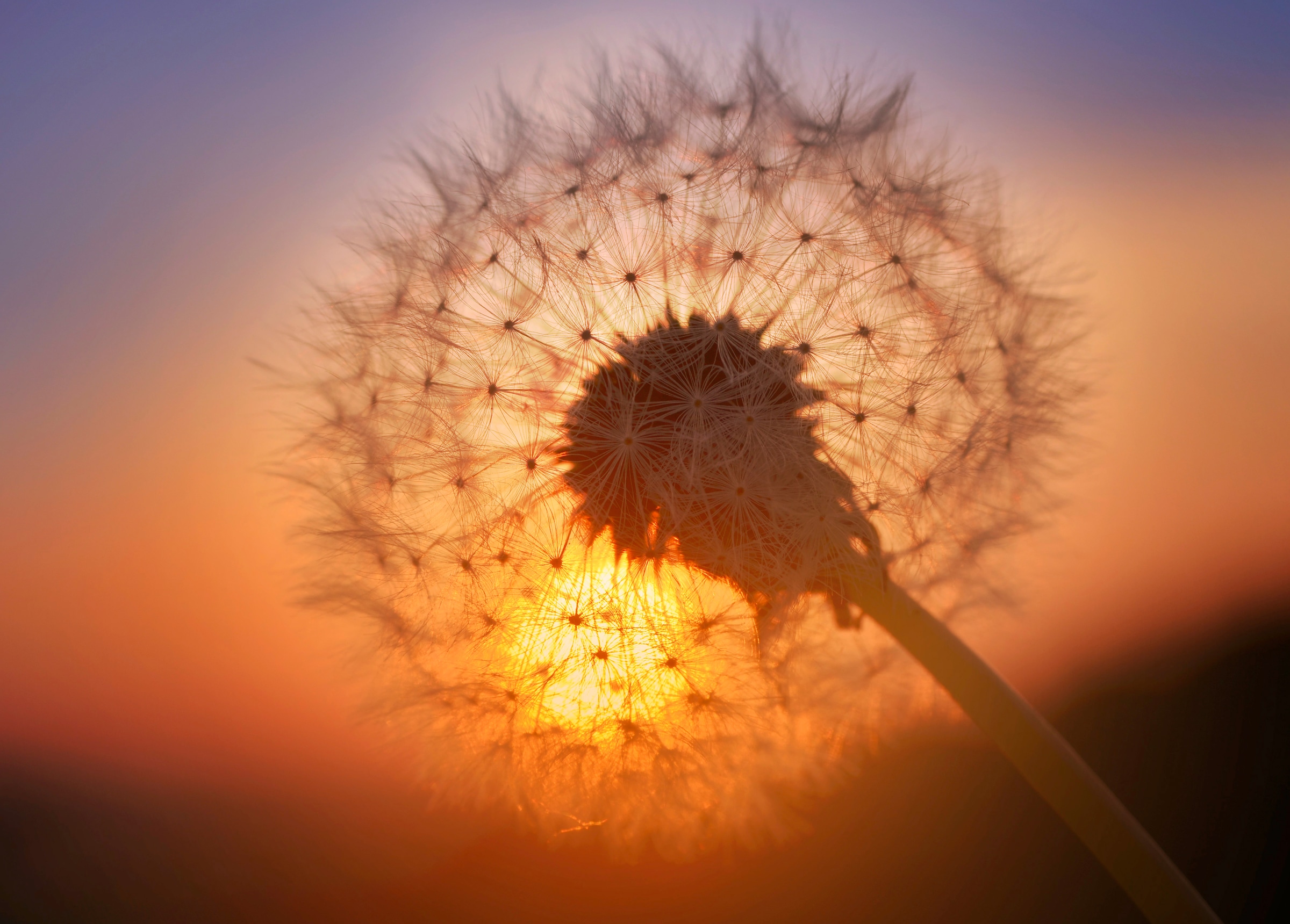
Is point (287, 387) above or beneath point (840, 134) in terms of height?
above

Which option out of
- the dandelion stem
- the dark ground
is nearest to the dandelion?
the dandelion stem

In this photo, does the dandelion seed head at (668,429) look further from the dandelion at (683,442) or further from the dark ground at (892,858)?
the dark ground at (892,858)

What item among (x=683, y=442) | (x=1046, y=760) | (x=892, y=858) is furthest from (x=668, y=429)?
(x=892, y=858)

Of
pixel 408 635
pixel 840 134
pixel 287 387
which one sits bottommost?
pixel 408 635

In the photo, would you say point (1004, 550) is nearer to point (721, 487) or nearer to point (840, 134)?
point (721, 487)

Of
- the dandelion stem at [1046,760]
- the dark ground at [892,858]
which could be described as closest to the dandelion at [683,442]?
the dandelion stem at [1046,760]

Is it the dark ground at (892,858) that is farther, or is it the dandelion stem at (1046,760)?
the dark ground at (892,858)

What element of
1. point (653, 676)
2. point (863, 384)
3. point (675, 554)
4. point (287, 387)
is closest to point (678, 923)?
point (653, 676)
